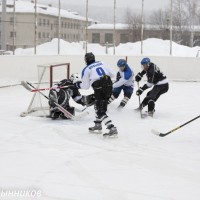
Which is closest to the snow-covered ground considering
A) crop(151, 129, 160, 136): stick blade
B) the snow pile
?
crop(151, 129, 160, 136): stick blade

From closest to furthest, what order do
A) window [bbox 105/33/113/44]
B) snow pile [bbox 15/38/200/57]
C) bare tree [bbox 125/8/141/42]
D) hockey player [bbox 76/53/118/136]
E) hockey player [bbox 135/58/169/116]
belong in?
hockey player [bbox 76/53/118/136] → hockey player [bbox 135/58/169/116] → snow pile [bbox 15/38/200/57] → bare tree [bbox 125/8/141/42] → window [bbox 105/33/113/44]

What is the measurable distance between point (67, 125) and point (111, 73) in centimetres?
116

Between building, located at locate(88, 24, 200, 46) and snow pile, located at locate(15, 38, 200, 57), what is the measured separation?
367 mm

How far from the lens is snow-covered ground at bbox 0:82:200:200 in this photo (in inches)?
162

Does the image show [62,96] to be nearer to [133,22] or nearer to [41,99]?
[41,99]

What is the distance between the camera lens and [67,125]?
7.23 metres

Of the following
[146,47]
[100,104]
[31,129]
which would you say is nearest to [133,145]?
[100,104]

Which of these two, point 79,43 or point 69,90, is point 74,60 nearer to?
point 79,43

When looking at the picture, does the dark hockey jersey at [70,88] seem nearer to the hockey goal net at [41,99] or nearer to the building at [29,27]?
the hockey goal net at [41,99]

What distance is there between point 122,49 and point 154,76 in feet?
36.8

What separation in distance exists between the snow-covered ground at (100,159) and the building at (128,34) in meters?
9.09

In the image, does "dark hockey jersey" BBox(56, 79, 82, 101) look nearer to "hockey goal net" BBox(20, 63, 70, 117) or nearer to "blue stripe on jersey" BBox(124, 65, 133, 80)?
"hockey goal net" BBox(20, 63, 70, 117)

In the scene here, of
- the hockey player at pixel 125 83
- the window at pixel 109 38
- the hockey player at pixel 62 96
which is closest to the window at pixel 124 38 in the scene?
the window at pixel 109 38

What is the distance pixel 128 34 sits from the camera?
20672 mm
